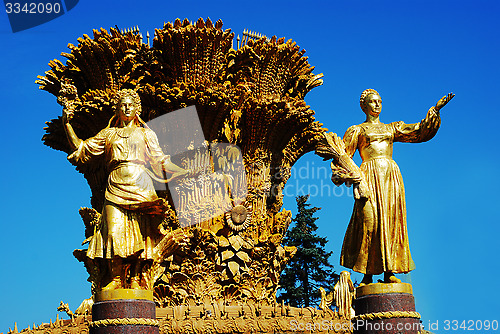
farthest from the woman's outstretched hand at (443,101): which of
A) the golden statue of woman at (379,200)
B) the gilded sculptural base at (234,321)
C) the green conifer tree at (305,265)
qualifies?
the green conifer tree at (305,265)

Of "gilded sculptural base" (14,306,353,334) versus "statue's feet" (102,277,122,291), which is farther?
"gilded sculptural base" (14,306,353,334)

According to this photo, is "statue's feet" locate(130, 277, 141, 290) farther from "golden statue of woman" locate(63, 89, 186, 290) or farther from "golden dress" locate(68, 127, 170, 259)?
"golden dress" locate(68, 127, 170, 259)

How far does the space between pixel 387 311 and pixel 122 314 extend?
3.60 meters

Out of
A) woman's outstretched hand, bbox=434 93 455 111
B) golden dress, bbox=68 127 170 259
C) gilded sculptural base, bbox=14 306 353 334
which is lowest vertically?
gilded sculptural base, bbox=14 306 353 334

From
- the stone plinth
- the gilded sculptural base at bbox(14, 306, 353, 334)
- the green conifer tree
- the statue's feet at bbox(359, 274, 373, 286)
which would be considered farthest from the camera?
the green conifer tree

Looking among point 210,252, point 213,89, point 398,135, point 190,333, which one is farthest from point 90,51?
point 398,135

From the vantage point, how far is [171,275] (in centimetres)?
1551

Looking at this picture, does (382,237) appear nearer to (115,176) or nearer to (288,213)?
(115,176)

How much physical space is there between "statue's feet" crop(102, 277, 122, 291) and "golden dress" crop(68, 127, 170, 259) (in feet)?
1.29

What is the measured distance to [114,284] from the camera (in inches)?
369

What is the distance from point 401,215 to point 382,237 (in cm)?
50

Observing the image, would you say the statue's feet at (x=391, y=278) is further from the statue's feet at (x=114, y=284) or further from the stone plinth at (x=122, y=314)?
the statue's feet at (x=114, y=284)

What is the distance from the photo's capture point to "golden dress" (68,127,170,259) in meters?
9.32

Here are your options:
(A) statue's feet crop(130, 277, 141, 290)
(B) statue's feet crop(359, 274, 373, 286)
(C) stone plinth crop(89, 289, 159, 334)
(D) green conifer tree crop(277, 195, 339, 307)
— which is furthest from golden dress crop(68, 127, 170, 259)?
(D) green conifer tree crop(277, 195, 339, 307)
